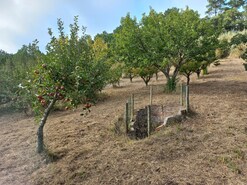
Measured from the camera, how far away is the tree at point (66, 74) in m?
4.62

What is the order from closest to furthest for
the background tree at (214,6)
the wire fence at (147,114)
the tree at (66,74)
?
the tree at (66,74), the wire fence at (147,114), the background tree at (214,6)

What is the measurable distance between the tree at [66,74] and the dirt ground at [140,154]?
65 centimetres

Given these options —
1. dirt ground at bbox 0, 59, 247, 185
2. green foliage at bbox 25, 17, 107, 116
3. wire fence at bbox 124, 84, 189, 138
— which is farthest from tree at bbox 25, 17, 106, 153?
wire fence at bbox 124, 84, 189, 138

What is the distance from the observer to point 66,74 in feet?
15.7

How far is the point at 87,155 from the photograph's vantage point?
192 inches

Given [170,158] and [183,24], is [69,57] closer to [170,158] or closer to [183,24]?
[170,158]

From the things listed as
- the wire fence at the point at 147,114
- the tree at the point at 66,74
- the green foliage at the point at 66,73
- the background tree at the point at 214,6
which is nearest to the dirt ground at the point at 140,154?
the wire fence at the point at 147,114

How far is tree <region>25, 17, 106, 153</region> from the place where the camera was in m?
4.62

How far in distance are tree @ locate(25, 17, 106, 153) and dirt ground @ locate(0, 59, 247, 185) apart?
0.65 metres

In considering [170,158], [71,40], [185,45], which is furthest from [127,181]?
[185,45]

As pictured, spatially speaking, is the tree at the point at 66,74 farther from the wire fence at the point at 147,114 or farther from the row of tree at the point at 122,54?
the wire fence at the point at 147,114

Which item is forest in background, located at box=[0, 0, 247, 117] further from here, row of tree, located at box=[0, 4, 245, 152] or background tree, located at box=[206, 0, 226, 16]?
background tree, located at box=[206, 0, 226, 16]

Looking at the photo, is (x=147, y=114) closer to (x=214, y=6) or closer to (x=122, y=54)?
(x=122, y=54)


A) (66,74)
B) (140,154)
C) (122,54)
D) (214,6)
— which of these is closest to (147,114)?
(140,154)
